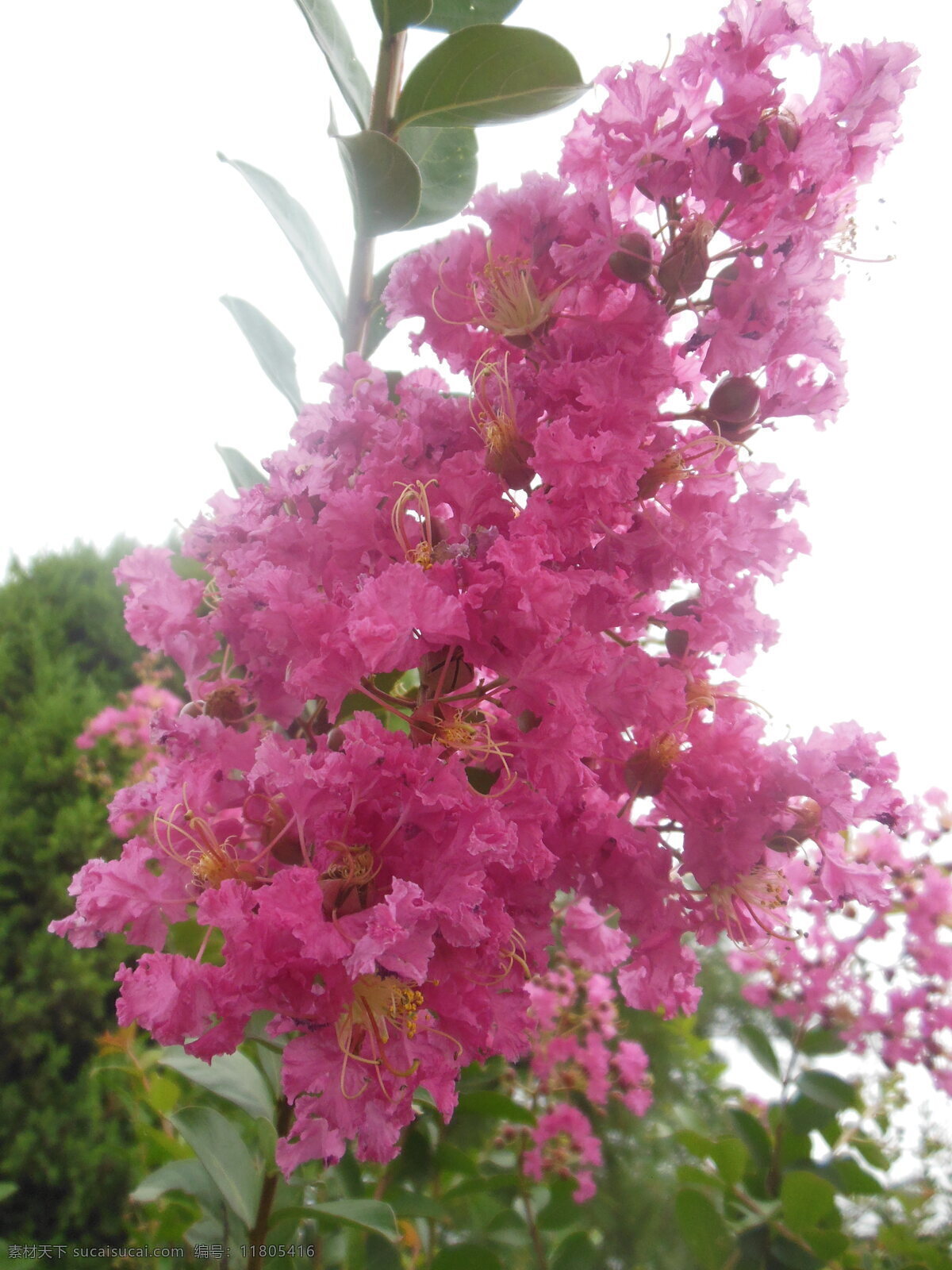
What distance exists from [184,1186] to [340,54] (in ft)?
4.32

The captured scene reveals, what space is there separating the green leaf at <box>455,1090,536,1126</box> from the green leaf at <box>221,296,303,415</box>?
1.15 meters

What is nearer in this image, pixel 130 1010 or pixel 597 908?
pixel 130 1010

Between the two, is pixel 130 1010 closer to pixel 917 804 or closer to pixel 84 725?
pixel 917 804

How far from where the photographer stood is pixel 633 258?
2.68 ft

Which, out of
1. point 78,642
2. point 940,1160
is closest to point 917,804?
point 940,1160

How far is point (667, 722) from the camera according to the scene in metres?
0.86

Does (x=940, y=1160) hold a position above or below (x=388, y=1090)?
above

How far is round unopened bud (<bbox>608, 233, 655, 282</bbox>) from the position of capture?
816 mm

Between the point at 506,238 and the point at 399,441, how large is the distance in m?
0.25

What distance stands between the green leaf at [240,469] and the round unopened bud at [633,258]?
1.83 feet

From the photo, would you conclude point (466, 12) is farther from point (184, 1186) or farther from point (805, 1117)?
point (805, 1117)

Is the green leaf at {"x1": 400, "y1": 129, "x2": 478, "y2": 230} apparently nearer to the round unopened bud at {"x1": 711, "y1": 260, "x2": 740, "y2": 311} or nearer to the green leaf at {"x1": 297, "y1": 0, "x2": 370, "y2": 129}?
the green leaf at {"x1": 297, "y1": 0, "x2": 370, "y2": 129}

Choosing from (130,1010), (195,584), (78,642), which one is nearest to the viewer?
(130,1010)

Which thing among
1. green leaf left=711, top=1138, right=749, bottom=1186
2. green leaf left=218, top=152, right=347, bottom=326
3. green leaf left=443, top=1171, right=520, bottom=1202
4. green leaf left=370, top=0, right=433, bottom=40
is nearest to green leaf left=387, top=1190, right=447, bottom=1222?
green leaf left=443, top=1171, right=520, bottom=1202
